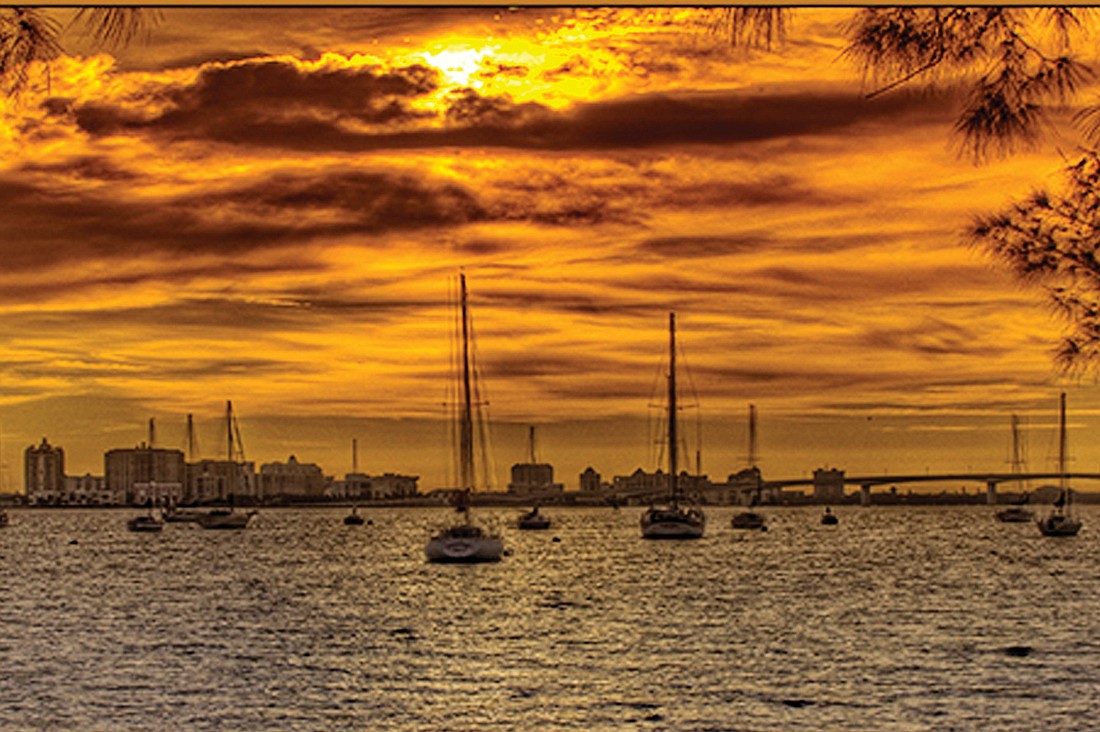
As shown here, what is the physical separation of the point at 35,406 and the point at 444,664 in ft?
21.2

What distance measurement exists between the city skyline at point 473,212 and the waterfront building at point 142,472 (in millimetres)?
13642

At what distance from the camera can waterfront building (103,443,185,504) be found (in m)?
33.0

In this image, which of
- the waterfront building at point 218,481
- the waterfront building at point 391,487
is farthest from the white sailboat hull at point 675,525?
the waterfront building at point 218,481

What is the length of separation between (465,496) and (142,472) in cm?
1076

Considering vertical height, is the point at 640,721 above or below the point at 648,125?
below

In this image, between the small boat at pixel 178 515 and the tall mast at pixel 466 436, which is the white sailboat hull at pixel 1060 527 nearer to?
the tall mast at pixel 466 436

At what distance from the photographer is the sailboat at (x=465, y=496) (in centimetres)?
2914

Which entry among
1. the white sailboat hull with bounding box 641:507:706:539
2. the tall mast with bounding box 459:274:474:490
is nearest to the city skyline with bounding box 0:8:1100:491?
the tall mast with bounding box 459:274:474:490

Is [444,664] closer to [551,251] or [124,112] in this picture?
[551,251]

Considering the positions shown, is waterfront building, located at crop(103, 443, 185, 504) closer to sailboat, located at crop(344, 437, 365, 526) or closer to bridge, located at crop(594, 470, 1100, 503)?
sailboat, located at crop(344, 437, 365, 526)

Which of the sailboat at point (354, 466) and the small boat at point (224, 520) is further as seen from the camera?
the small boat at point (224, 520)

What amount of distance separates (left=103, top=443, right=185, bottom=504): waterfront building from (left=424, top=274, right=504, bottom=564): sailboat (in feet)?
20.4

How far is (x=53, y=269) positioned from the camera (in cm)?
1309

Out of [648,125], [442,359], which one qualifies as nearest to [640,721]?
[648,125]
